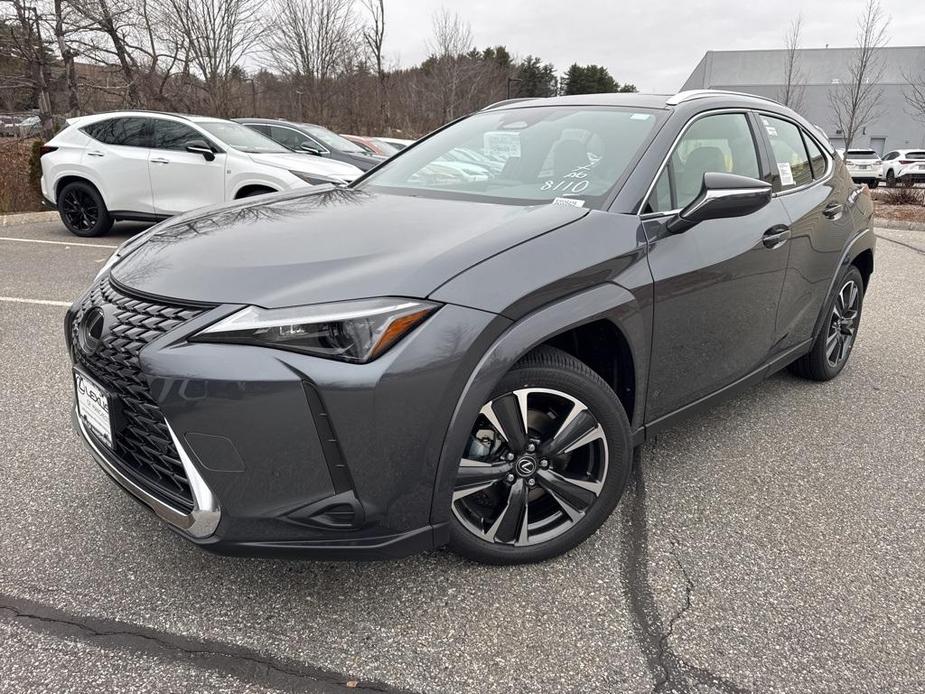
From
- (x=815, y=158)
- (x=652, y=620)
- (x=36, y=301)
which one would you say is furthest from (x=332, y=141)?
(x=652, y=620)

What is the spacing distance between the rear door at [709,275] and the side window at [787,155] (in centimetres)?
14

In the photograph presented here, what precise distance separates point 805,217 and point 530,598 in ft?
7.78

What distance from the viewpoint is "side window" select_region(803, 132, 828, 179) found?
373 cm

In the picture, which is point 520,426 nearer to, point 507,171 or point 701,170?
point 507,171

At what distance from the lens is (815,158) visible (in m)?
3.80

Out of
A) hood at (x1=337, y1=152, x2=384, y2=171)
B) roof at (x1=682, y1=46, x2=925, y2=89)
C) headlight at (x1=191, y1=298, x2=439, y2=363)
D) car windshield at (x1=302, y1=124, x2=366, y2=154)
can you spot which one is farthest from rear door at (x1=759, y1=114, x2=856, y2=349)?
roof at (x1=682, y1=46, x2=925, y2=89)

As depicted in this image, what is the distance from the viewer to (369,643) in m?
1.98

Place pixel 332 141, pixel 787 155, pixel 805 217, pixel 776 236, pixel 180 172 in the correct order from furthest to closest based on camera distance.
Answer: pixel 332 141 → pixel 180 172 → pixel 787 155 → pixel 805 217 → pixel 776 236

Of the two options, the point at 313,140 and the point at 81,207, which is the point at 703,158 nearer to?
the point at 81,207

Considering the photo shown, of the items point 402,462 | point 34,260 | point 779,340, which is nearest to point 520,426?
point 402,462

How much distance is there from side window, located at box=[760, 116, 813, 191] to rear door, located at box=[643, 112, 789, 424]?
0.14m

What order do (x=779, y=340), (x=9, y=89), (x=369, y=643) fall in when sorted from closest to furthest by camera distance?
1. (x=369, y=643)
2. (x=779, y=340)
3. (x=9, y=89)

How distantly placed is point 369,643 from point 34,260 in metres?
7.21

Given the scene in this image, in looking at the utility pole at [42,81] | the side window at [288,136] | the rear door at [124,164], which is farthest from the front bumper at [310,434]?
the utility pole at [42,81]
